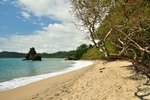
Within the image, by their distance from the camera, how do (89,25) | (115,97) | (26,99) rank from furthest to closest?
(26,99) → (115,97) → (89,25)

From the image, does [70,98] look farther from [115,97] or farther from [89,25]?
[89,25]

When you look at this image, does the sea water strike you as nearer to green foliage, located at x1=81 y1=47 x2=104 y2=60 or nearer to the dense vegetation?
green foliage, located at x1=81 y1=47 x2=104 y2=60

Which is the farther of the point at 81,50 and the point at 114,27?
the point at 81,50

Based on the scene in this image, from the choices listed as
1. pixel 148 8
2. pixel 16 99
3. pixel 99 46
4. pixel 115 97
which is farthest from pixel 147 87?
pixel 99 46

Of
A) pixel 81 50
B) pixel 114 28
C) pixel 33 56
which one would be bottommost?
pixel 114 28

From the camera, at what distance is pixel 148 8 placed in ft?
54.4

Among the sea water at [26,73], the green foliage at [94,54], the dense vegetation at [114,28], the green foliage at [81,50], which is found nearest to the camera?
the dense vegetation at [114,28]

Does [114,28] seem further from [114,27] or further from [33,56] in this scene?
[33,56]

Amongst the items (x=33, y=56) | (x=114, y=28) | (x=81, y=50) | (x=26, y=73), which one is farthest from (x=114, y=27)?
(x=33, y=56)

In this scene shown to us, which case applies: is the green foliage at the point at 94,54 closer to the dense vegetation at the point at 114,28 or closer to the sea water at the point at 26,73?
the dense vegetation at the point at 114,28

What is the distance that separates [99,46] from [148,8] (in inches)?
444

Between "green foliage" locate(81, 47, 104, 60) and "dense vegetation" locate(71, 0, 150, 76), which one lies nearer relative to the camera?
"dense vegetation" locate(71, 0, 150, 76)

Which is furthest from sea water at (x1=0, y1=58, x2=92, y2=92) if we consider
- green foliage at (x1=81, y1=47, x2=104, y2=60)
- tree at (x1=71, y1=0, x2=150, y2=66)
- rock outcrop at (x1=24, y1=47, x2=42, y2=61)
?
rock outcrop at (x1=24, y1=47, x2=42, y2=61)

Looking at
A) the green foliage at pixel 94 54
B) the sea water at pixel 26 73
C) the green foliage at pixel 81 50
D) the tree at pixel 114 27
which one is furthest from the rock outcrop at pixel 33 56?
the tree at pixel 114 27
